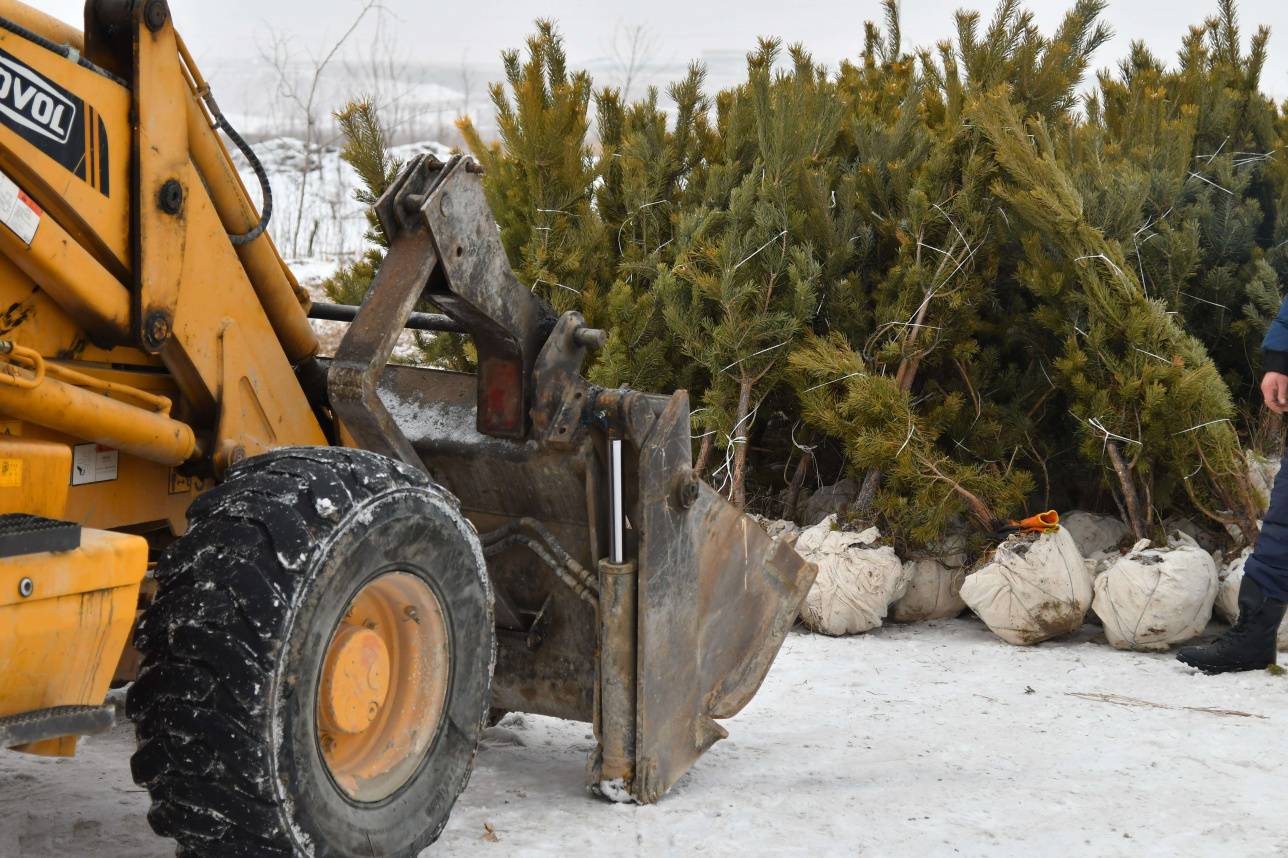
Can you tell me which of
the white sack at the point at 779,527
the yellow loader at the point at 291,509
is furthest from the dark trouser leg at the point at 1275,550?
the yellow loader at the point at 291,509

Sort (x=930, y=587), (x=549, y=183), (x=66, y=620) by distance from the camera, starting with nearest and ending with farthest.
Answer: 1. (x=66, y=620)
2. (x=930, y=587)
3. (x=549, y=183)

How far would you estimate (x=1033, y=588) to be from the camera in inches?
206

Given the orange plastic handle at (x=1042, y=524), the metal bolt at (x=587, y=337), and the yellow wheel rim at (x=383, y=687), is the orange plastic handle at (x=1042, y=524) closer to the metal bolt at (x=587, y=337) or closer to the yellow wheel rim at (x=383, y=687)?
the metal bolt at (x=587, y=337)

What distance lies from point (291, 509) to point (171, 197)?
794mm

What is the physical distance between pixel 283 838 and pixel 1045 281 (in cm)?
406

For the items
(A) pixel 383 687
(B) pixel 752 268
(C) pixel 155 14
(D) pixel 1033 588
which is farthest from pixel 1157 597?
(C) pixel 155 14

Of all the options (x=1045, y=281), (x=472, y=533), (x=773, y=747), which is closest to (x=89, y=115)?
(x=472, y=533)

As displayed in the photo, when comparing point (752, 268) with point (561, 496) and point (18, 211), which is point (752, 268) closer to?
point (561, 496)

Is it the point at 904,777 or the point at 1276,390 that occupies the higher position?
the point at 1276,390

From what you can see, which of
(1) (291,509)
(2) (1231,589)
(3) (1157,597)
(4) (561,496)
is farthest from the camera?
(2) (1231,589)

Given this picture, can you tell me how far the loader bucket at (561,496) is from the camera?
3.20 meters

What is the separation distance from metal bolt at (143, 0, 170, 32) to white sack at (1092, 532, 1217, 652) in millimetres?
3957

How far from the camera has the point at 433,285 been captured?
3.30 meters

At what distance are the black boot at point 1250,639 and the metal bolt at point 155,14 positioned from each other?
13.3ft
